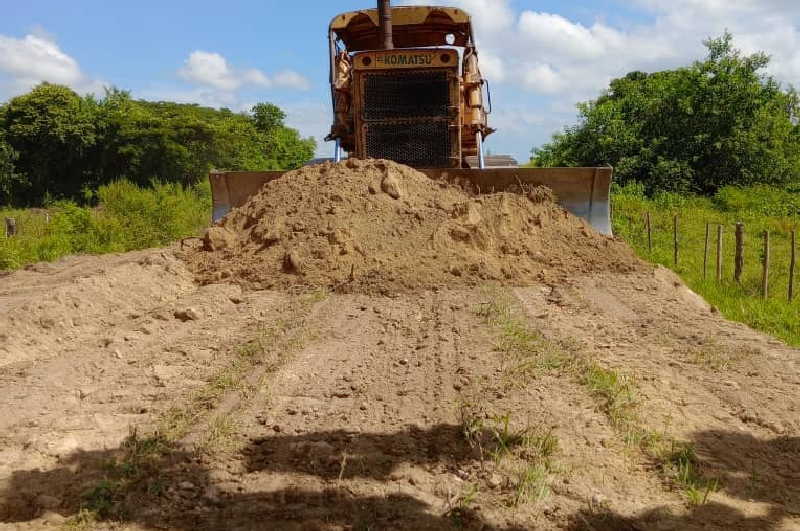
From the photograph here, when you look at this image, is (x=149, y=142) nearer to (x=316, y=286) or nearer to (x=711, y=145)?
(x=711, y=145)

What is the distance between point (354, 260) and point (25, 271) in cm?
641

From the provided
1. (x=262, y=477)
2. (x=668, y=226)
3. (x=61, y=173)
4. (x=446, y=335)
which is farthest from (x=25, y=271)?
(x=61, y=173)

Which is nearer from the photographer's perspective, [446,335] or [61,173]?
[446,335]

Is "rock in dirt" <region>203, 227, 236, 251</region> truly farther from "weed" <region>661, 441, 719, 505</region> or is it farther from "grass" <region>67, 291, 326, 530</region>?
"weed" <region>661, 441, 719, 505</region>

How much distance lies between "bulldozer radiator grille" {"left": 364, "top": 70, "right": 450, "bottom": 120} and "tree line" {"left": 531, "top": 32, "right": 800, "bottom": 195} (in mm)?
13921

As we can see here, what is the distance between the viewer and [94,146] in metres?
35.0

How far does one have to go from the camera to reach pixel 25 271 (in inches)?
462

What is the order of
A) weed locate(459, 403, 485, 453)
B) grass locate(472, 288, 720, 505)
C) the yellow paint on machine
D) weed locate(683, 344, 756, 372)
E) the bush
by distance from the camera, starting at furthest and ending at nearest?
the bush
the yellow paint on machine
weed locate(683, 344, 756, 372)
weed locate(459, 403, 485, 453)
grass locate(472, 288, 720, 505)

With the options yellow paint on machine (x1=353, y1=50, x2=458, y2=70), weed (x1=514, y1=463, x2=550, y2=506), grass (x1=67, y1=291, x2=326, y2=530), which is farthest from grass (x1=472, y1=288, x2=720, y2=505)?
yellow paint on machine (x1=353, y1=50, x2=458, y2=70)

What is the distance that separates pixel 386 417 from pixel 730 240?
48.4 feet

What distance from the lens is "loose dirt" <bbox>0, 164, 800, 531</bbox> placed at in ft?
11.0

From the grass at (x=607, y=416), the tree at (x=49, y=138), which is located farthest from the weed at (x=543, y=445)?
the tree at (x=49, y=138)

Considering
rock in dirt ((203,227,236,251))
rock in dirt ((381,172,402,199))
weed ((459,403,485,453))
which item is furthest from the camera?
rock in dirt ((381,172,402,199))

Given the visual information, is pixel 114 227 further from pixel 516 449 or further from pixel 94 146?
pixel 94 146
